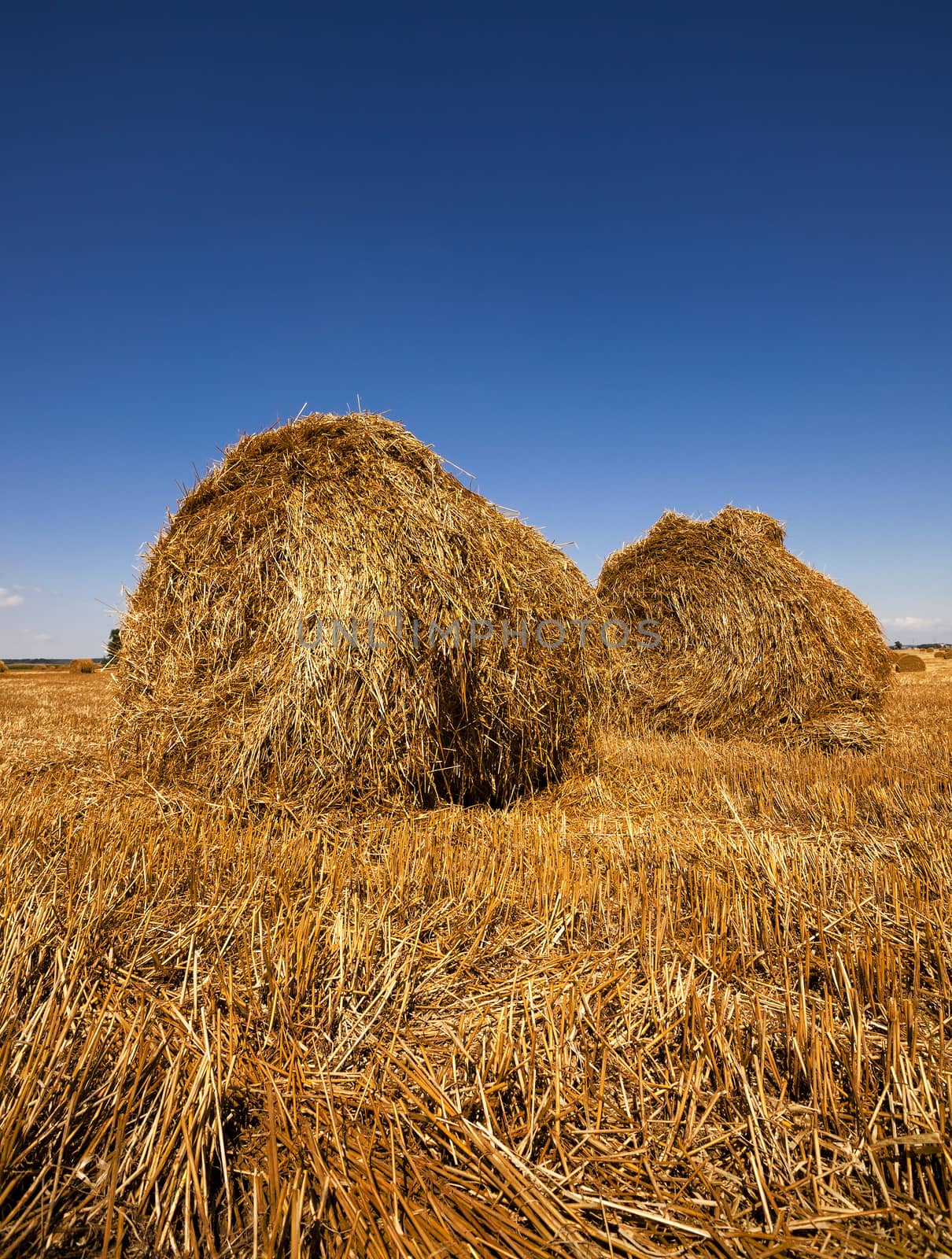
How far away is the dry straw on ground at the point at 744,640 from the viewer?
662 cm

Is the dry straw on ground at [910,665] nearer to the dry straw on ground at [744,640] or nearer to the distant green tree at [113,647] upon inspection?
the dry straw on ground at [744,640]

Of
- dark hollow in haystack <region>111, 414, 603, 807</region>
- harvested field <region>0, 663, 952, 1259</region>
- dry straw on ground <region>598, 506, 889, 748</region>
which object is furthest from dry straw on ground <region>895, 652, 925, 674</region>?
harvested field <region>0, 663, 952, 1259</region>

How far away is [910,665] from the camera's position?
18.7m

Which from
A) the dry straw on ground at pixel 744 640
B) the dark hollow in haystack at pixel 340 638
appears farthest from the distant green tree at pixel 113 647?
the dry straw on ground at pixel 744 640

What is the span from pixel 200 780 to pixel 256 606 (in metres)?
1.12

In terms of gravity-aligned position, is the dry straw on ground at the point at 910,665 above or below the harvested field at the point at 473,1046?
above

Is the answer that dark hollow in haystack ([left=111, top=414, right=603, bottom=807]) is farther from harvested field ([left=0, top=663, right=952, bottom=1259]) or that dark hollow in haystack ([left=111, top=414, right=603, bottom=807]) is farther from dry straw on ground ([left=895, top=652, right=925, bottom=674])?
dry straw on ground ([left=895, top=652, right=925, bottom=674])

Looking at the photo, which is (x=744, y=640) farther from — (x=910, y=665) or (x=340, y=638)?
(x=910, y=665)

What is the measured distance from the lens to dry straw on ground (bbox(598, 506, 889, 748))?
21.7 feet

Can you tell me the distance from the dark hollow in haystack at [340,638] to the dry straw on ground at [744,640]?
2754 mm

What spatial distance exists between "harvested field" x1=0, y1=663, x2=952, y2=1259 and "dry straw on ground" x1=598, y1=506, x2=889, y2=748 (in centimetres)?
365
